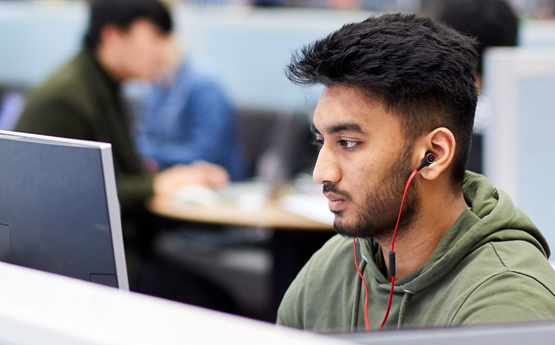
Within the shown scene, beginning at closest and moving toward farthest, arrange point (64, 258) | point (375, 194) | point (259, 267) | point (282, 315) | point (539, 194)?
point (64, 258), point (375, 194), point (282, 315), point (539, 194), point (259, 267)

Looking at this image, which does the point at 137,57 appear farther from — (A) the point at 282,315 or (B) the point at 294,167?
(A) the point at 282,315

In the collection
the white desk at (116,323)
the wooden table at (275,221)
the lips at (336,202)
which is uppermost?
the white desk at (116,323)

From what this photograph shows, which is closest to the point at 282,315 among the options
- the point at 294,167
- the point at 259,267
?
the point at 294,167

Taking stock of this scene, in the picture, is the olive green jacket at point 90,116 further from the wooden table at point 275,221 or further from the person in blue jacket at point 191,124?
the person in blue jacket at point 191,124

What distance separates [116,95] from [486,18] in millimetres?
1317

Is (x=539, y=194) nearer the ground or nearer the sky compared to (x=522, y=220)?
nearer the ground

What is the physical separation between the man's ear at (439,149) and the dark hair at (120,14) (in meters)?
1.91

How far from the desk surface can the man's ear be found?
4.80ft

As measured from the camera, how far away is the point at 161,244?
3.12m

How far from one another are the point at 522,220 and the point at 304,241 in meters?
1.64

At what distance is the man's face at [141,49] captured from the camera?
2531 millimetres

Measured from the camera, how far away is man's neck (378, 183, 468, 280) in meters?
0.85

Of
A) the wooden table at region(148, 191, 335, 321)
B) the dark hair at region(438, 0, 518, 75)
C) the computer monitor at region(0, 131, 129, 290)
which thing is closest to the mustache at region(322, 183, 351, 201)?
the computer monitor at region(0, 131, 129, 290)

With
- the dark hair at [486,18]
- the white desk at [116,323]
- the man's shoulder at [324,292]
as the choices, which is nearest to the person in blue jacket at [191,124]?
the dark hair at [486,18]
